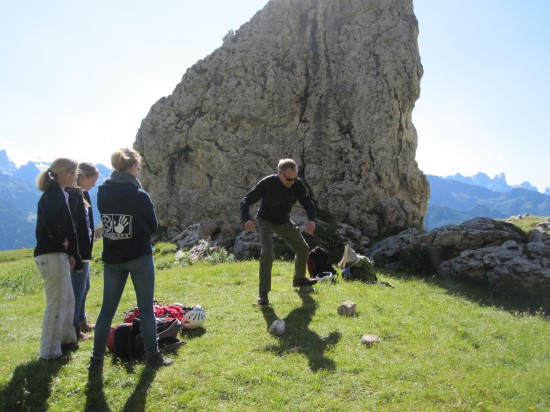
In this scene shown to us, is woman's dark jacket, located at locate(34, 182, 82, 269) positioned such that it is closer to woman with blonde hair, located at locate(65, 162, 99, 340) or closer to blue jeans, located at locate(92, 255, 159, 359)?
woman with blonde hair, located at locate(65, 162, 99, 340)

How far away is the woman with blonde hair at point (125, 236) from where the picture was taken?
7.06 meters

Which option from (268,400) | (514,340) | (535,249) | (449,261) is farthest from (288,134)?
(268,400)

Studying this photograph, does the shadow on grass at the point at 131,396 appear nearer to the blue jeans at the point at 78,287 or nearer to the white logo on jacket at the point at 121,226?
the blue jeans at the point at 78,287

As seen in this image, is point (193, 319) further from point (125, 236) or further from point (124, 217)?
point (124, 217)

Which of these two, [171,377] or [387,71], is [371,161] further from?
[171,377]

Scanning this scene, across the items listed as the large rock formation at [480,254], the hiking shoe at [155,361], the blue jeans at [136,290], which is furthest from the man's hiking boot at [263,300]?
the large rock formation at [480,254]

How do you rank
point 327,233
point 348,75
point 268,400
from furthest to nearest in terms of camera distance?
point 348,75 → point 327,233 → point 268,400

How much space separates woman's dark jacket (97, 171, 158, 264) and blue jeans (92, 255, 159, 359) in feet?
0.52

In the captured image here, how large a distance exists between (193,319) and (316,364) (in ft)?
10.8

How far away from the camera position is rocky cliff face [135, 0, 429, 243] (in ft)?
82.2

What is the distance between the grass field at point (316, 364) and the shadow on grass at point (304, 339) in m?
0.02

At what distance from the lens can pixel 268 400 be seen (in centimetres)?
665

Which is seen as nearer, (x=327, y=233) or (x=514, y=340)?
(x=514, y=340)

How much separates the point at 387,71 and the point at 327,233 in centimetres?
1143
